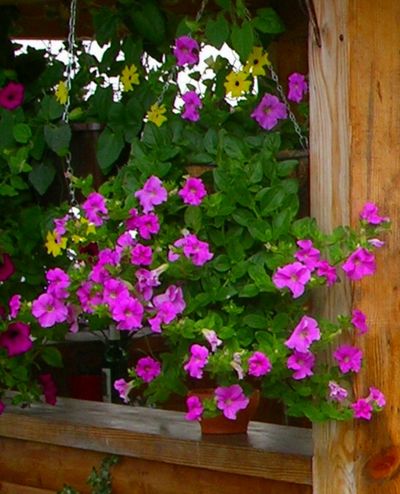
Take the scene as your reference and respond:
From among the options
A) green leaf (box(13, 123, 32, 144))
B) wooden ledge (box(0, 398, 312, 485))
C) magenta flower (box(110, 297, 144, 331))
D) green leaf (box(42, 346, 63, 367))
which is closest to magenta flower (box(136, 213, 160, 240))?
magenta flower (box(110, 297, 144, 331))

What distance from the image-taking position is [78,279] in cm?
243

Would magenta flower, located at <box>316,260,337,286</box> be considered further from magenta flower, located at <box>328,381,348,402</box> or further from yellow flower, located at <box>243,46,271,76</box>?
yellow flower, located at <box>243,46,271,76</box>

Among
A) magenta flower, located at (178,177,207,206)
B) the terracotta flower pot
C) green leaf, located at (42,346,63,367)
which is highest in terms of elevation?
magenta flower, located at (178,177,207,206)

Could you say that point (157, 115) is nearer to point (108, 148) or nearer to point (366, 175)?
point (108, 148)

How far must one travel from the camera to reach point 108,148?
278cm

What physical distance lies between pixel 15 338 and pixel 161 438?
40 centimetres

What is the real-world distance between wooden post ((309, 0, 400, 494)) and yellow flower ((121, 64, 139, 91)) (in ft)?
1.66

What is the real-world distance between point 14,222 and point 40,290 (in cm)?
18

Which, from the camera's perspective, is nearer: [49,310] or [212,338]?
[212,338]

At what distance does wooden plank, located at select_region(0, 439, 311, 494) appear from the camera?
2592 mm

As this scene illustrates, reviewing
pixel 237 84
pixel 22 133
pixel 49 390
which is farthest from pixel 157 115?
pixel 49 390

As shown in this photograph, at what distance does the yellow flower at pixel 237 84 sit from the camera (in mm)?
2490

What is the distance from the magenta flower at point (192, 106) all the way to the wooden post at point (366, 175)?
265 millimetres

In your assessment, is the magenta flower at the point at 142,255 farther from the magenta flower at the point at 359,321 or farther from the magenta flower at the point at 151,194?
the magenta flower at the point at 359,321
